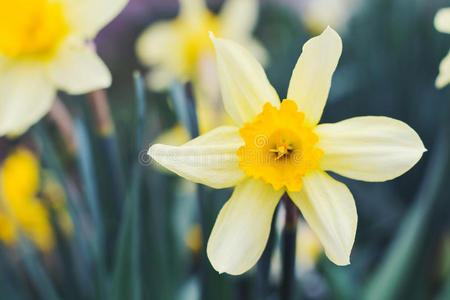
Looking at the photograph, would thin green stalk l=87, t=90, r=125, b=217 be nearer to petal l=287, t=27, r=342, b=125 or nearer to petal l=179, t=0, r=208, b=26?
petal l=287, t=27, r=342, b=125

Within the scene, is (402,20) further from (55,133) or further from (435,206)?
(55,133)

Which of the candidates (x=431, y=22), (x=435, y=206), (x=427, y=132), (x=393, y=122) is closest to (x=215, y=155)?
(x=393, y=122)

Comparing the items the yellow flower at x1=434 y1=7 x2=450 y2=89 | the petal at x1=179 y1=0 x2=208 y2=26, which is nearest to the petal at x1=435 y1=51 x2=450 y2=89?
the yellow flower at x1=434 y1=7 x2=450 y2=89

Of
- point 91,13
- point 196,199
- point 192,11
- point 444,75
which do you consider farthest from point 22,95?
point 192,11

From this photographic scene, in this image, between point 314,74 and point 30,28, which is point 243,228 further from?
point 30,28

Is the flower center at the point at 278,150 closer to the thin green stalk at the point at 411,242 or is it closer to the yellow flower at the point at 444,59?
the yellow flower at the point at 444,59

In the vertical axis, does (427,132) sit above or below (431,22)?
below

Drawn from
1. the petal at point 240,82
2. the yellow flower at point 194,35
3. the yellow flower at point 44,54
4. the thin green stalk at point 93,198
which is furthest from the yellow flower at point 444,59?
the yellow flower at point 194,35
